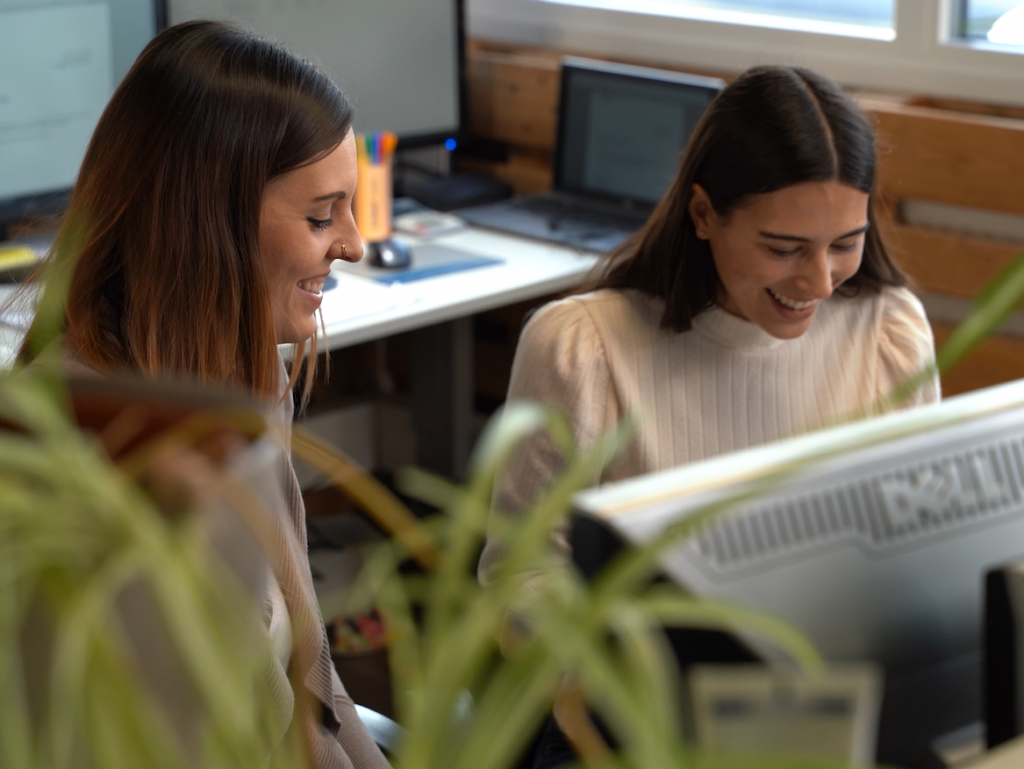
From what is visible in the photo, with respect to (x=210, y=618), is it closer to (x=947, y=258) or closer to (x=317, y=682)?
(x=317, y=682)

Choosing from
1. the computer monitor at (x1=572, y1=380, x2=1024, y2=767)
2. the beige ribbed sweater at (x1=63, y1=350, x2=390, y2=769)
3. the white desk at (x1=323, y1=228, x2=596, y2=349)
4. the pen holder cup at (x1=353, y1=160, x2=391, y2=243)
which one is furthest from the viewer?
the pen holder cup at (x1=353, y1=160, x2=391, y2=243)

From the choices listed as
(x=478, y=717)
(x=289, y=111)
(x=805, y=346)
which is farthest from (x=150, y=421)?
(x=805, y=346)

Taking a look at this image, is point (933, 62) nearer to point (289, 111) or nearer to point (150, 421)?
point (289, 111)

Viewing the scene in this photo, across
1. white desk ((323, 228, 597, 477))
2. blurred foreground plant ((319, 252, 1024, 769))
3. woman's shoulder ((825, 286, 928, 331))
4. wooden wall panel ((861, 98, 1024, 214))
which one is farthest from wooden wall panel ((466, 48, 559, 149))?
blurred foreground plant ((319, 252, 1024, 769))

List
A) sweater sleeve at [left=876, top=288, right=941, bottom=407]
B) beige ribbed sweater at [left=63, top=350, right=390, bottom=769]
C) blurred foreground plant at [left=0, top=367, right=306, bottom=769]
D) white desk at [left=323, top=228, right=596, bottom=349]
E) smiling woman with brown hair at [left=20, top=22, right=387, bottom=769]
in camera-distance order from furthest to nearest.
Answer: white desk at [left=323, top=228, right=596, bottom=349] → sweater sleeve at [left=876, top=288, right=941, bottom=407] → smiling woman with brown hair at [left=20, top=22, right=387, bottom=769] → beige ribbed sweater at [left=63, top=350, right=390, bottom=769] → blurred foreground plant at [left=0, top=367, right=306, bottom=769]

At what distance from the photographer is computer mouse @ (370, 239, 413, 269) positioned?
7.78ft

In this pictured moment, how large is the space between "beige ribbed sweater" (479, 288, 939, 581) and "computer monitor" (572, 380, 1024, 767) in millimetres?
719

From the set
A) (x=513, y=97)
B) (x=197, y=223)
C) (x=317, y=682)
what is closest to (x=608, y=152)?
(x=513, y=97)

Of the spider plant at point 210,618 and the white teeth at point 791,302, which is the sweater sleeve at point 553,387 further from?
the spider plant at point 210,618

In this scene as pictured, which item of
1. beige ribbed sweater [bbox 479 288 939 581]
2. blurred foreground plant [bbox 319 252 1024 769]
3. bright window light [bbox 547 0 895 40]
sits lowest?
beige ribbed sweater [bbox 479 288 939 581]

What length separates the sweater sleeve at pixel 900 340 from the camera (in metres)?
1.57

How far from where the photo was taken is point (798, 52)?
2520 mm

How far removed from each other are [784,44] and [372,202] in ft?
2.87

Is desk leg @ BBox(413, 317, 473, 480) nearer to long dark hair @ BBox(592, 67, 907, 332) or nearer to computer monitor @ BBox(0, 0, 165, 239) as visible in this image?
computer monitor @ BBox(0, 0, 165, 239)
